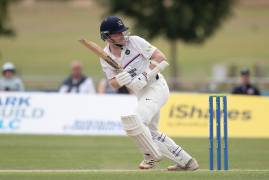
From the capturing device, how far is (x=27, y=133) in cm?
1914

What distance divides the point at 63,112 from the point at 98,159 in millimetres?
5566

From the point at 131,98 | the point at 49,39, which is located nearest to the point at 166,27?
the point at 131,98

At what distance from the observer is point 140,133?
422 inches

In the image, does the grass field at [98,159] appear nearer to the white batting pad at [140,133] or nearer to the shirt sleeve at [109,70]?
the white batting pad at [140,133]

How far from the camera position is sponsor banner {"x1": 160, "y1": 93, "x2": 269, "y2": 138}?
1905 cm

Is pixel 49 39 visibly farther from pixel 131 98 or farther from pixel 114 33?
pixel 114 33

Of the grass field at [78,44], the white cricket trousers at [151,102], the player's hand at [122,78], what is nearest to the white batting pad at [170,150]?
the white cricket trousers at [151,102]

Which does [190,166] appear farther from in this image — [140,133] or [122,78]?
[122,78]

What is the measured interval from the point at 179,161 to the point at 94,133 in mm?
8115

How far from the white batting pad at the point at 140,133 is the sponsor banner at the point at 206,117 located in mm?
8132

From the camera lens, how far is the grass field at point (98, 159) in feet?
35.3

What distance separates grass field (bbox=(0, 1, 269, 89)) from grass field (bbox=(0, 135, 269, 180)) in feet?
84.5

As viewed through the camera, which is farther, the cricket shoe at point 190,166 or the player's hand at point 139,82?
the cricket shoe at point 190,166

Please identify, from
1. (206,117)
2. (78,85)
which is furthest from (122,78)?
(78,85)
